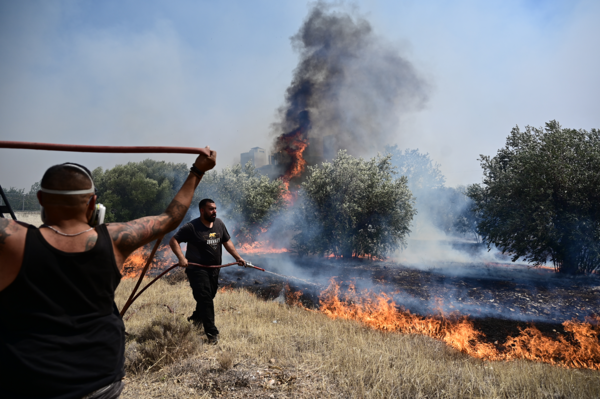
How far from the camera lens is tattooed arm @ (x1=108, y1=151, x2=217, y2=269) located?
1.88 meters

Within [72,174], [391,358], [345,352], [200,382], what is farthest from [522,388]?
[72,174]

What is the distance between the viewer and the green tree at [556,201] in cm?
1450

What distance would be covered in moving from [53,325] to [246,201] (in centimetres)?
2243

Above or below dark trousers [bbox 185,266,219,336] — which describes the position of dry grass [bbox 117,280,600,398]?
below

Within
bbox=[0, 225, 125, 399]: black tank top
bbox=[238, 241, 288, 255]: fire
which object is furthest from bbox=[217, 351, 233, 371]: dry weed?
bbox=[238, 241, 288, 255]: fire

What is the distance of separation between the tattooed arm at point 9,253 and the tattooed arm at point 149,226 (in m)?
0.41

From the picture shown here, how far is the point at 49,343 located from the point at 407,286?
13633mm

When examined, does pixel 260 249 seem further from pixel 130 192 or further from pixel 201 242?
pixel 201 242

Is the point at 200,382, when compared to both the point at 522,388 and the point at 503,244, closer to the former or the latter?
the point at 522,388

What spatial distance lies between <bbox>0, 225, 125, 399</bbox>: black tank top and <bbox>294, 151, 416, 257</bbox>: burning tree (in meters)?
17.8

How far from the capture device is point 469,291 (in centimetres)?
1259

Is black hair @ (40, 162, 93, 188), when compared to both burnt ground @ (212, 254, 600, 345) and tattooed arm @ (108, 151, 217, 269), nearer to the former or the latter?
tattooed arm @ (108, 151, 217, 269)

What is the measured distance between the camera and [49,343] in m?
1.55

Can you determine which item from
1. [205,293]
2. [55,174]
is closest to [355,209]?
[205,293]
